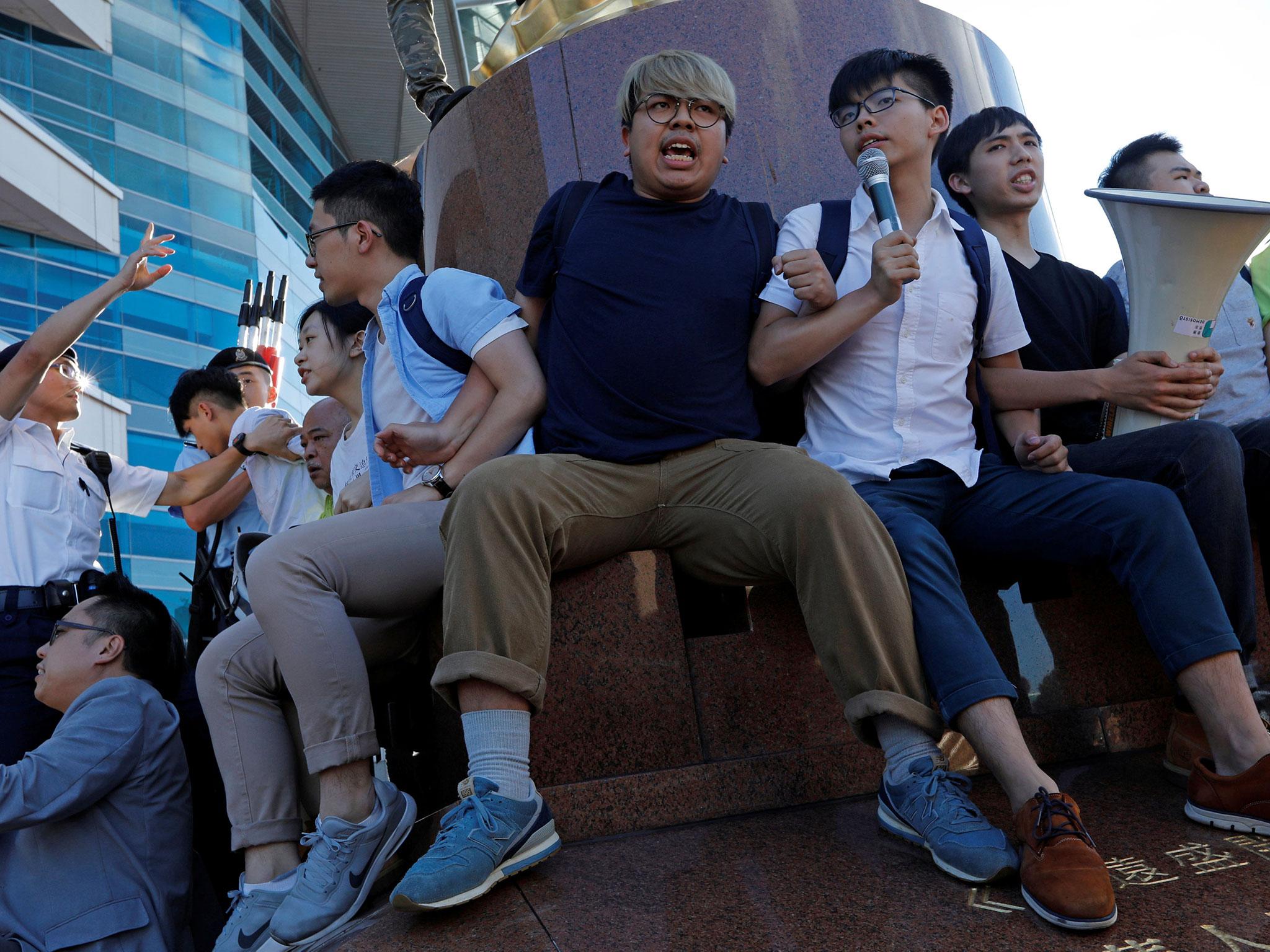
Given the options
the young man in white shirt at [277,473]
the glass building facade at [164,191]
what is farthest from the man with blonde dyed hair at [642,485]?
the glass building facade at [164,191]

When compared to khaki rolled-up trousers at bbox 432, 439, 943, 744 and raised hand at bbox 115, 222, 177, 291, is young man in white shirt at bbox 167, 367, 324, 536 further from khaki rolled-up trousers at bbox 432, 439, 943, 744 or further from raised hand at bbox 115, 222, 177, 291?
khaki rolled-up trousers at bbox 432, 439, 943, 744

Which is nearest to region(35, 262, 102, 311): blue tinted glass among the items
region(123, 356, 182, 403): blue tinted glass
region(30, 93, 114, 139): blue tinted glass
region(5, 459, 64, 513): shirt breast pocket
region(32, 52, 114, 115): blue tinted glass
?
region(123, 356, 182, 403): blue tinted glass

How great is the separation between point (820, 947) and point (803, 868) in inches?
14.4

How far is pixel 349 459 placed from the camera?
3875mm

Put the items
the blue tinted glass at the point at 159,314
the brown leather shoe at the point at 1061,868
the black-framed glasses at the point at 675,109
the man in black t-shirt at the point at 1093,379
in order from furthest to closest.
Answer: the blue tinted glass at the point at 159,314 → the black-framed glasses at the point at 675,109 → the man in black t-shirt at the point at 1093,379 → the brown leather shoe at the point at 1061,868

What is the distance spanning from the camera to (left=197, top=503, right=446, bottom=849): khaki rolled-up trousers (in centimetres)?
272

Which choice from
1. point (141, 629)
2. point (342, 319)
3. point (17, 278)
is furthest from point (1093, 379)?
point (17, 278)

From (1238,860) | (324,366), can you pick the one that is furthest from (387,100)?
(1238,860)

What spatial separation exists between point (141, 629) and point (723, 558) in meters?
1.97

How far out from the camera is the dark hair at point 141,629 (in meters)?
3.72

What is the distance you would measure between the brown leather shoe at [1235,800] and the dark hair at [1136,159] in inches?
95.9

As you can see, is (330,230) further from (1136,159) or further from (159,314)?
(159,314)

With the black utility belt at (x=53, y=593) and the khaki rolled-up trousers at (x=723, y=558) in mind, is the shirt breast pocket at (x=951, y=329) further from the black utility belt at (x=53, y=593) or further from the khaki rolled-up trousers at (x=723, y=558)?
the black utility belt at (x=53, y=593)

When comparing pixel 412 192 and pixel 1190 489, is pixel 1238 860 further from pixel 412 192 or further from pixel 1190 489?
pixel 412 192
